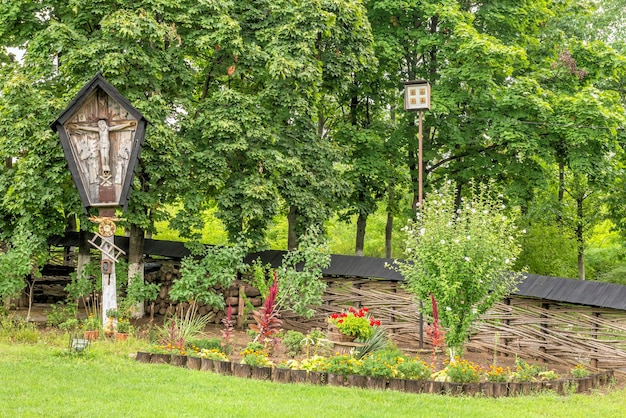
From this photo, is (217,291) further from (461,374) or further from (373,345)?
(461,374)

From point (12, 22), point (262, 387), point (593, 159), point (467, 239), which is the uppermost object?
point (12, 22)

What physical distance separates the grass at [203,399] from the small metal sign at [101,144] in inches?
152

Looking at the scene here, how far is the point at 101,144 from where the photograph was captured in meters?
13.3

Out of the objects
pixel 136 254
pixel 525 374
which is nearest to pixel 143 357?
pixel 525 374

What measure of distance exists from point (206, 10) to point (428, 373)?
869 cm

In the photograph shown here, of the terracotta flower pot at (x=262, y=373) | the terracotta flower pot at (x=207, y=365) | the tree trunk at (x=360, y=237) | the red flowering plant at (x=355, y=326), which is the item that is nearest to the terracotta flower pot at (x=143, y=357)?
the terracotta flower pot at (x=207, y=365)

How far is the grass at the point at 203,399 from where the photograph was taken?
25.5ft

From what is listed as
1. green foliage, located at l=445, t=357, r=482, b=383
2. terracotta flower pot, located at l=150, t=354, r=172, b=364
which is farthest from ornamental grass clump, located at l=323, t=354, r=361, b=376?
terracotta flower pot, located at l=150, t=354, r=172, b=364

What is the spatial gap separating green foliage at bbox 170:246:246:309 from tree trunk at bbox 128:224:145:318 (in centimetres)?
168

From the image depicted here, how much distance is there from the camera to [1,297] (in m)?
14.4

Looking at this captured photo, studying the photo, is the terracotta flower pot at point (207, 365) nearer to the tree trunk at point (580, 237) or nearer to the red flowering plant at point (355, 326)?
the red flowering plant at point (355, 326)

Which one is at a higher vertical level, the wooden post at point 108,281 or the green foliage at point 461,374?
the wooden post at point 108,281

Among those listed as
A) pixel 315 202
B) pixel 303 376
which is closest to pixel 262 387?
pixel 303 376

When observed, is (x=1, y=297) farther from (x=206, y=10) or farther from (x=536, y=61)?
(x=536, y=61)
